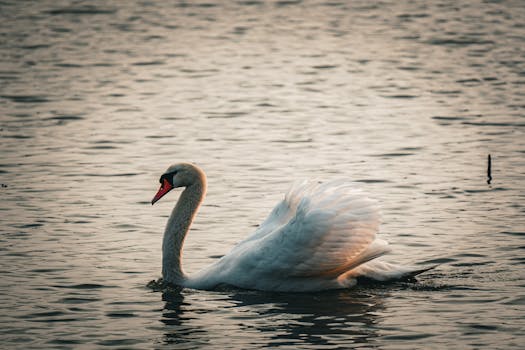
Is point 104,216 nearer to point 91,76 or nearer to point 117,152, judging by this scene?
point 117,152

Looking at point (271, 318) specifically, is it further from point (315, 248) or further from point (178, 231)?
point (178, 231)

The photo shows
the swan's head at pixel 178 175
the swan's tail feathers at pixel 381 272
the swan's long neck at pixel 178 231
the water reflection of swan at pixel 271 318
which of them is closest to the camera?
the water reflection of swan at pixel 271 318

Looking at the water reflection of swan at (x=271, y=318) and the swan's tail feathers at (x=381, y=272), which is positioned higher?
the swan's tail feathers at (x=381, y=272)

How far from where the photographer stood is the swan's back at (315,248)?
12484mm

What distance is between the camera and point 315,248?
492 inches

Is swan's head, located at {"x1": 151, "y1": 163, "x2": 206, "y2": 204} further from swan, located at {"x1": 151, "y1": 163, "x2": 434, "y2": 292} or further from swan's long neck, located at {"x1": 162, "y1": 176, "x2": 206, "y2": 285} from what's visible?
swan, located at {"x1": 151, "y1": 163, "x2": 434, "y2": 292}

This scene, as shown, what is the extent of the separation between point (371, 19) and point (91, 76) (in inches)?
355

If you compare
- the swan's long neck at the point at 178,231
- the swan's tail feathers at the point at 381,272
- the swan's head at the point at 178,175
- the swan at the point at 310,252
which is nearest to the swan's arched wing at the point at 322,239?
the swan at the point at 310,252

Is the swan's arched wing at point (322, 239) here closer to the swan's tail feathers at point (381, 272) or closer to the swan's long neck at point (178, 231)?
the swan's tail feathers at point (381, 272)

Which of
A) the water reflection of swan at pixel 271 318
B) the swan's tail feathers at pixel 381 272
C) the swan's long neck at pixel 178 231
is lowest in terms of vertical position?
the water reflection of swan at pixel 271 318

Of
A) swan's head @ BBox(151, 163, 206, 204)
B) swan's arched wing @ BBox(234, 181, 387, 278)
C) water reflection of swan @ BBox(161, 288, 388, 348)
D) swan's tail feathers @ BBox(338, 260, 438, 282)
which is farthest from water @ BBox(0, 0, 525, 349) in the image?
swan's head @ BBox(151, 163, 206, 204)

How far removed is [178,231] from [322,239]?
1865 millimetres

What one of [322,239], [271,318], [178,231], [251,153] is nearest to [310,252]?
[322,239]

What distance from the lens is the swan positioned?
12.5 m
